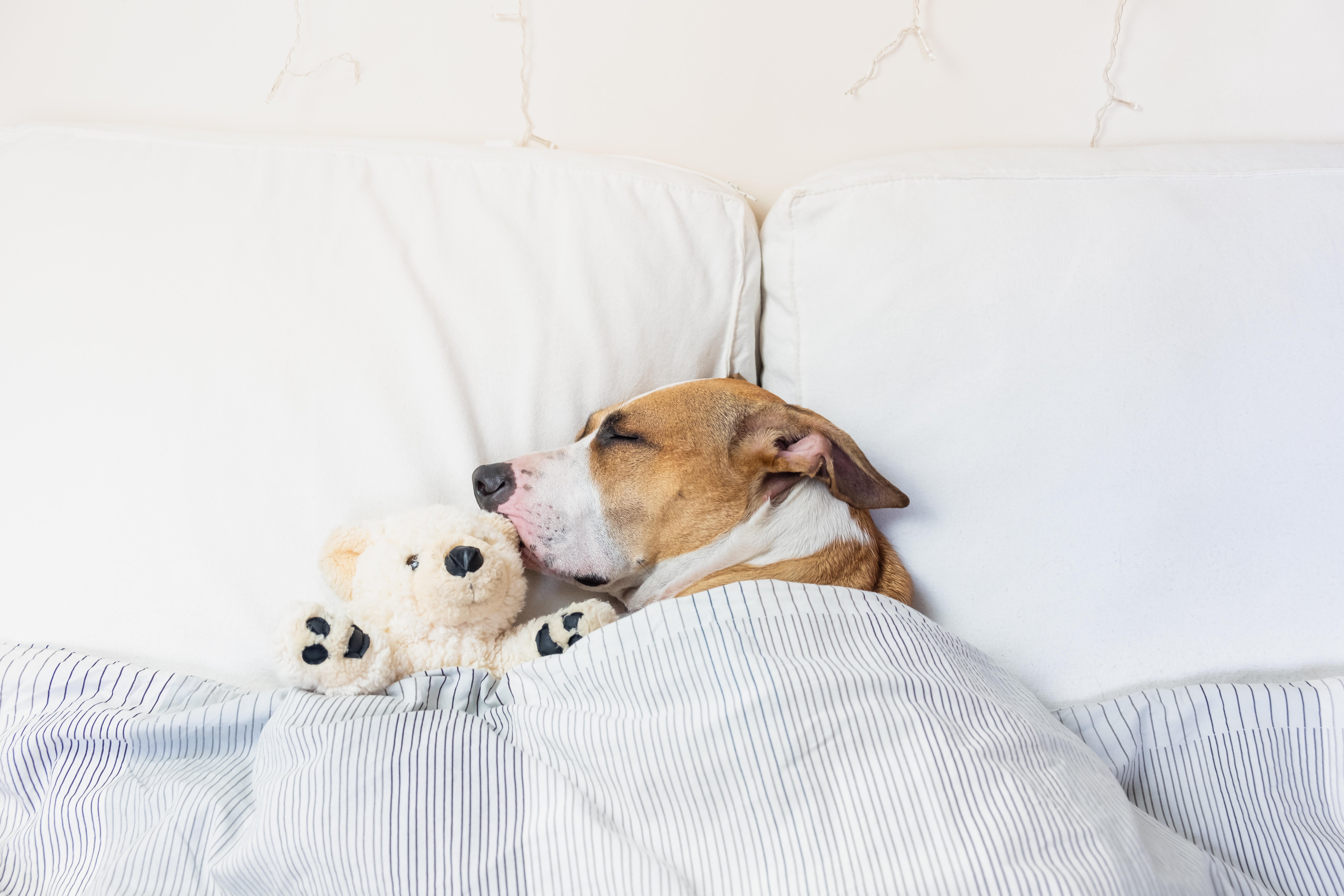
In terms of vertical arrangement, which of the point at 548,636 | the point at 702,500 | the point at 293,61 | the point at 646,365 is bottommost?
the point at 548,636

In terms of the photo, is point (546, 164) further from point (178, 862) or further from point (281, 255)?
point (178, 862)

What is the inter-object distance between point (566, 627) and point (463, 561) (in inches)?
6.7

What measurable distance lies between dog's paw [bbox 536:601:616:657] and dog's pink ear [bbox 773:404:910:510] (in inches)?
13.6

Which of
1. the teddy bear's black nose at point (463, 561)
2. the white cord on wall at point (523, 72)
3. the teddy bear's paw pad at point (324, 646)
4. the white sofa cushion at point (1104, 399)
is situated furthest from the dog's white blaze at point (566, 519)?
the white cord on wall at point (523, 72)

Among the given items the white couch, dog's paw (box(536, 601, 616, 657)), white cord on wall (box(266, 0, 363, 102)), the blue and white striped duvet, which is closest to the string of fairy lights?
white cord on wall (box(266, 0, 363, 102))

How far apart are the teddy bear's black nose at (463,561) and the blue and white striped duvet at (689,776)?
0.13 metres

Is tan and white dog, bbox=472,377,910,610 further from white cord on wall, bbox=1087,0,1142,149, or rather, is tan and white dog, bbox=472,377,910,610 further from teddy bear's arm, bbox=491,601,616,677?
white cord on wall, bbox=1087,0,1142,149

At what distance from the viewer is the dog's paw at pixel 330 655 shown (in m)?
0.93

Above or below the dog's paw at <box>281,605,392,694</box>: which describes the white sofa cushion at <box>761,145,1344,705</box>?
above

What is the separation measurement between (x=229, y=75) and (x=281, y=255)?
51 cm

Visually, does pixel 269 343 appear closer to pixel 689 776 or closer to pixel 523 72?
pixel 523 72

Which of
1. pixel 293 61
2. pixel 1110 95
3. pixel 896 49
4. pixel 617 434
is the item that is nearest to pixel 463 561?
pixel 617 434

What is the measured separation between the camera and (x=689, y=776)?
0.82 metres

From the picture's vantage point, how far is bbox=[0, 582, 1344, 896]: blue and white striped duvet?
0.75 metres
